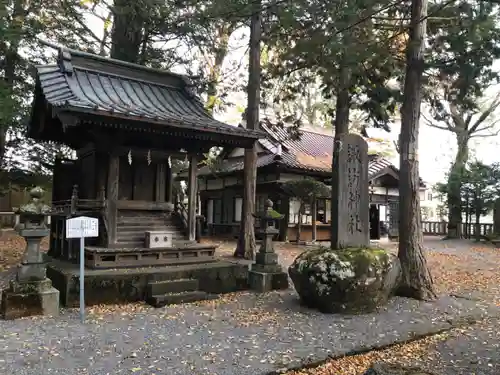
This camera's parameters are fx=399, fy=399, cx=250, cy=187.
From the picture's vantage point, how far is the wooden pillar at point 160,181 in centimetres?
980

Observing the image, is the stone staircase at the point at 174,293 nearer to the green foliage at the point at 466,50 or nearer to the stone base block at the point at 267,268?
the stone base block at the point at 267,268

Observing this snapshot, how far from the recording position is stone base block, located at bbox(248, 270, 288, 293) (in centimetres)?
913

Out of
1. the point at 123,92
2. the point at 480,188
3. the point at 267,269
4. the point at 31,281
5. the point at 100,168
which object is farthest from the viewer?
the point at 480,188

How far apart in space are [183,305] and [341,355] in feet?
11.8

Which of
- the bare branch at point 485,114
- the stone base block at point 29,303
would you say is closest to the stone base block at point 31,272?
the stone base block at point 29,303

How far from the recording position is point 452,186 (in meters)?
22.9

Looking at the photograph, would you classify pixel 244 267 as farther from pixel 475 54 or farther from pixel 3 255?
pixel 3 255

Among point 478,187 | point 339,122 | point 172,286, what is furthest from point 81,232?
point 478,187

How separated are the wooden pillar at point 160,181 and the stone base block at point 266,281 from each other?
2.86 metres

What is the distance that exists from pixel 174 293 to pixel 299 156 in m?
13.9

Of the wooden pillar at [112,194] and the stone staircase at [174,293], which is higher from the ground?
the wooden pillar at [112,194]

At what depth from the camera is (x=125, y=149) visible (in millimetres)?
8766

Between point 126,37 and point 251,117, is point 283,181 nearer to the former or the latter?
point 251,117

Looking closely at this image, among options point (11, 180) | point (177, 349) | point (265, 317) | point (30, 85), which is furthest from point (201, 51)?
point (177, 349)
